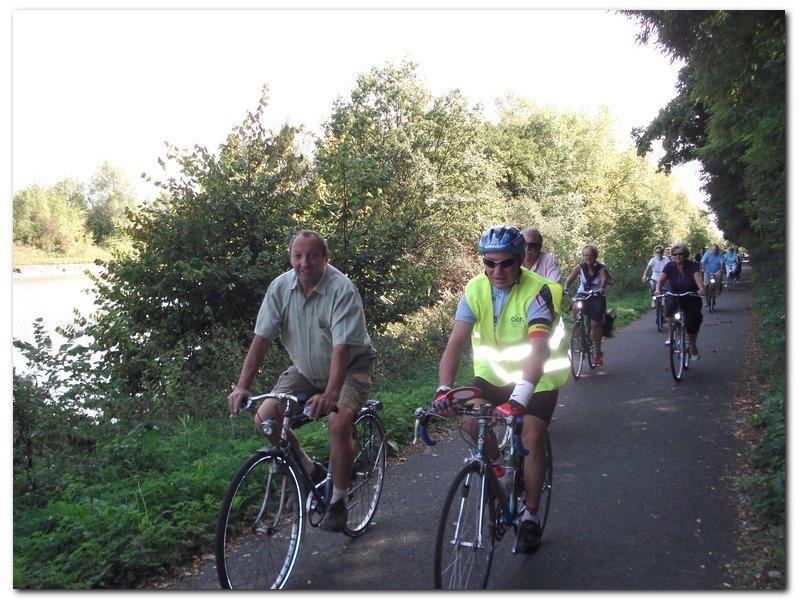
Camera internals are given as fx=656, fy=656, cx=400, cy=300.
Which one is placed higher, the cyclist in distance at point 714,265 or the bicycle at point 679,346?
the cyclist in distance at point 714,265

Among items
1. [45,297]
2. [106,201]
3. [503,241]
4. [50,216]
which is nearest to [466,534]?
[503,241]

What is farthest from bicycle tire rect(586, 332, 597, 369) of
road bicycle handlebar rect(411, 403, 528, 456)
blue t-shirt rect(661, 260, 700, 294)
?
road bicycle handlebar rect(411, 403, 528, 456)

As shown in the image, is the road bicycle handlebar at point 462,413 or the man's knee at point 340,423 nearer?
the road bicycle handlebar at point 462,413

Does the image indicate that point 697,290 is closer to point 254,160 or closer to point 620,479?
point 620,479

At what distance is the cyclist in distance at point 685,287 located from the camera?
372 inches

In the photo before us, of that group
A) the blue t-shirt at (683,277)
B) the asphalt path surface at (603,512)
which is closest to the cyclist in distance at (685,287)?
the blue t-shirt at (683,277)

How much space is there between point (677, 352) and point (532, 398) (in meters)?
6.27

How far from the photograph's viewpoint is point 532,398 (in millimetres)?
3820

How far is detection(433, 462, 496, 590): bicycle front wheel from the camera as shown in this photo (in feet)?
10.5

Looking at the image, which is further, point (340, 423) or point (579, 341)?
point (579, 341)

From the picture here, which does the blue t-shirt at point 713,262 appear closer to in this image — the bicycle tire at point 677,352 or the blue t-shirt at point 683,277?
the blue t-shirt at point 683,277

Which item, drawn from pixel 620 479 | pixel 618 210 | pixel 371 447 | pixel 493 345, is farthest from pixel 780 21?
pixel 618 210

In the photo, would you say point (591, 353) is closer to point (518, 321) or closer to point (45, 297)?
point (518, 321)

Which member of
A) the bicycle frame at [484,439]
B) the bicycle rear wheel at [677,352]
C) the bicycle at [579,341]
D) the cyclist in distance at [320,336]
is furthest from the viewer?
the bicycle at [579,341]
